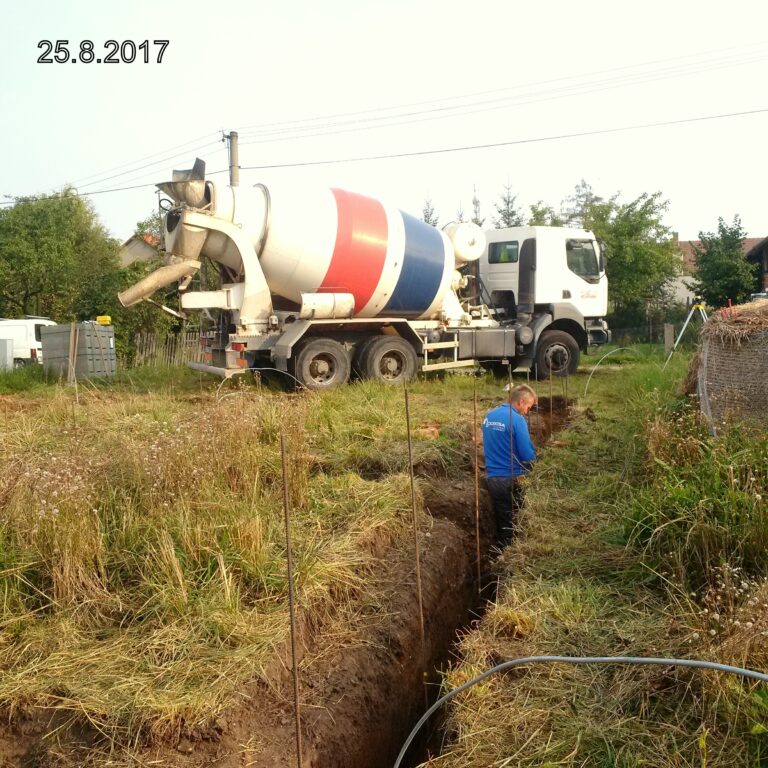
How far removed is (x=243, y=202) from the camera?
32.4ft

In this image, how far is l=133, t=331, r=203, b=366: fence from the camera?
15539 mm

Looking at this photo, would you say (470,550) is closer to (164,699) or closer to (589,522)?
(589,522)

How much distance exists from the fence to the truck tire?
6950mm

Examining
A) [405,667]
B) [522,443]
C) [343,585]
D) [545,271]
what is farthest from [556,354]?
[405,667]

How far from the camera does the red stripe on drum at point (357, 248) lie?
33.8ft

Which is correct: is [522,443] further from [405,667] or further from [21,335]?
[21,335]

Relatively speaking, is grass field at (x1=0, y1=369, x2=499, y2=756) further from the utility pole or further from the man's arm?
the utility pole

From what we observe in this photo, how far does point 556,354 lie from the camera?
13219 millimetres

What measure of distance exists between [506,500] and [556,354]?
26.1 ft

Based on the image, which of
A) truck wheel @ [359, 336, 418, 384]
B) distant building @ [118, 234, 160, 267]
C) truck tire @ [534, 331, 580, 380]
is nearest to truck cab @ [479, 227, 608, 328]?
truck tire @ [534, 331, 580, 380]

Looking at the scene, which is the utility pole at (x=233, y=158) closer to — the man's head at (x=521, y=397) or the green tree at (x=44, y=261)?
the green tree at (x=44, y=261)

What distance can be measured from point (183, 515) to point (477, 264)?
1020 centimetres

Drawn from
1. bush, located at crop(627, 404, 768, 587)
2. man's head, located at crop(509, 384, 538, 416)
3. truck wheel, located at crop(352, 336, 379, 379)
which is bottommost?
bush, located at crop(627, 404, 768, 587)

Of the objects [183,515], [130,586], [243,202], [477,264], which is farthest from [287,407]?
[477,264]
